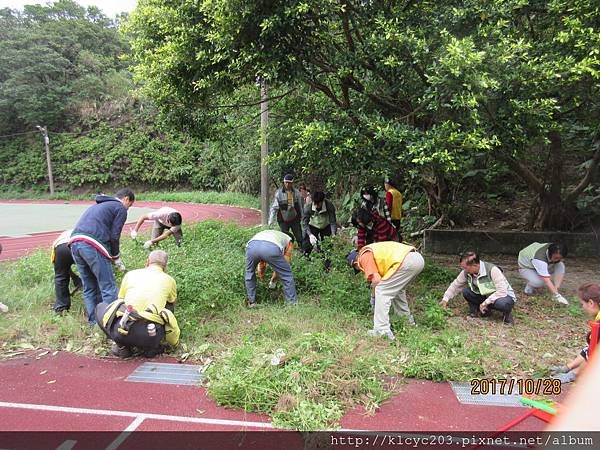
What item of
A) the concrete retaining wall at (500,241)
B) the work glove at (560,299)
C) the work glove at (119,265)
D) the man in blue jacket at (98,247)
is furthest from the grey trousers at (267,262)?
the concrete retaining wall at (500,241)

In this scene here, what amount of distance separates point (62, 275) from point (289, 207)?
3.87 metres

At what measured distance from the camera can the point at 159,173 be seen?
33594mm

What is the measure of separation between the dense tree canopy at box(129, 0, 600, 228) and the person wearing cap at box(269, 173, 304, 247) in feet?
5.06

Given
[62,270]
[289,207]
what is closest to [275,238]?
[289,207]

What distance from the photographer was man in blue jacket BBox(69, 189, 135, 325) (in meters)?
4.83

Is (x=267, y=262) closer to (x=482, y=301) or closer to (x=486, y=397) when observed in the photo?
(x=482, y=301)

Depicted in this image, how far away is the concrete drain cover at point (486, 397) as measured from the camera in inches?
140

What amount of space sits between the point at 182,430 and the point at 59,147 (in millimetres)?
39043

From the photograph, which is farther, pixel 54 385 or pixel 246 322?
pixel 246 322

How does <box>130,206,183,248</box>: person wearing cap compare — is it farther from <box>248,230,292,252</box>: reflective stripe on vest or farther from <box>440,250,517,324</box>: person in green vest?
<box>440,250,517,324</box>: person in green vest

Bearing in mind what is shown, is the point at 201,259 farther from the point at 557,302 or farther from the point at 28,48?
the point at 28,48

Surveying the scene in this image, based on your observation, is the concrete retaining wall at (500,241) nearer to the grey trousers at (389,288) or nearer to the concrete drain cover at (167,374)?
the grey trousers at (389,288)

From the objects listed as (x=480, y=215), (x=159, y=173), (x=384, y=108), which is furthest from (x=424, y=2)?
(x=159, y=173)

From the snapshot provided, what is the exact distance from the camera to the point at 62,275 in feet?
17.8
